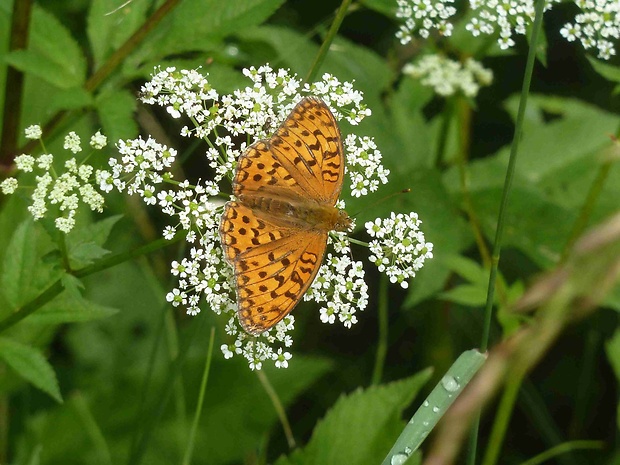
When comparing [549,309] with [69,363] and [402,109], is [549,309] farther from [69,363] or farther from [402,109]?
[69,363]

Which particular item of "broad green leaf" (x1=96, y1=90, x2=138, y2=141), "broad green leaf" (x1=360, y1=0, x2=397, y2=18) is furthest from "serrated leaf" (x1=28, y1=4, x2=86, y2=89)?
"broad green leaf" (x1=360, y1=0, x2=397, y2=18)

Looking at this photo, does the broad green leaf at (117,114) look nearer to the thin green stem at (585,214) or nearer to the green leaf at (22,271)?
the green leaf at (22,271)

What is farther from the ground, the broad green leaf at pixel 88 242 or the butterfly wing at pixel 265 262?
the broad green leaf at pixel 88 242

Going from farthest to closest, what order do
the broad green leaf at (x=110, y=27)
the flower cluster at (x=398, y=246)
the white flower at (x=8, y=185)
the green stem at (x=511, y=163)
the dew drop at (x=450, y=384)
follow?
the broad green leaf at (x=110, y=27)
the flower cluster at (x=398, y=246)
the white flower at (x=8, y=185)
the green stem at (x=511, y=163)
the dew drop at (x=450, y=384)

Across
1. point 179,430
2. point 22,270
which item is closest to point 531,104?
point 179,430

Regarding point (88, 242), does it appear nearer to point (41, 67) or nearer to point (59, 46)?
point (41, 67)

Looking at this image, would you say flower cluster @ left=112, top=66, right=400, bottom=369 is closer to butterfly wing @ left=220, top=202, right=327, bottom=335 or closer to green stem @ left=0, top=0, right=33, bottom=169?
butterfly wing @ left=220, top=202, right=327, bottom=335

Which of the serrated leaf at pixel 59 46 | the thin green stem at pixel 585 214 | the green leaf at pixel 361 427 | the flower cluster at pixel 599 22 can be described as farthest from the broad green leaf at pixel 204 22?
the thin green stem at pixel 585 214
